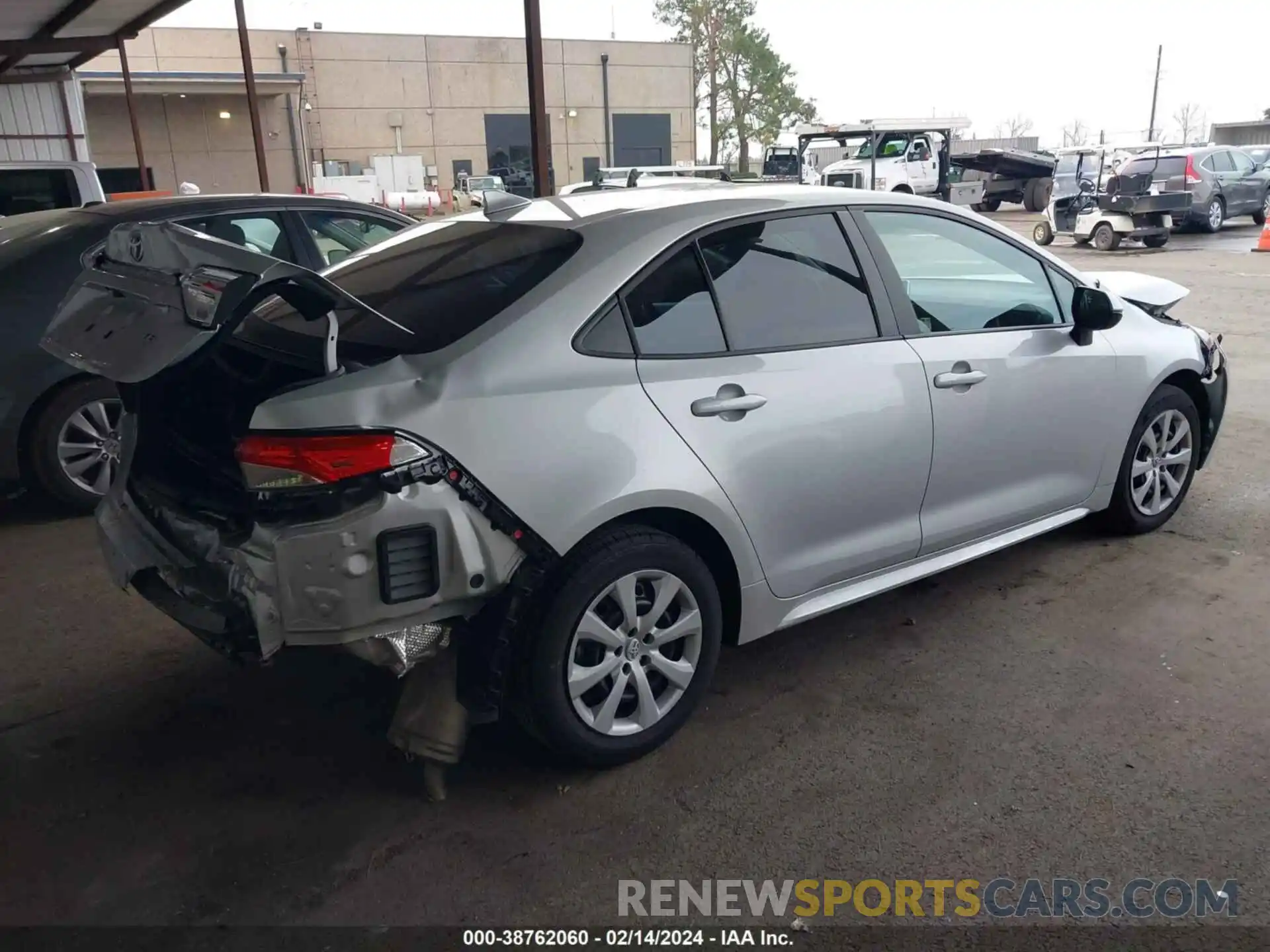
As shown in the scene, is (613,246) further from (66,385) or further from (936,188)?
(936,188)

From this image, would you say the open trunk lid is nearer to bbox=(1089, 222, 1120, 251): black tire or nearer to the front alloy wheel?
the front alloy wheel

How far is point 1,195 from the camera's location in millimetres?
9766

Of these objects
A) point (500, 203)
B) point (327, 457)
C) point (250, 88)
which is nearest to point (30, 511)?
point (500, 203)

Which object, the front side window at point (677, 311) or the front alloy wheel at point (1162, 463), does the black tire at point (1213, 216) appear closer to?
the front alloy wheel at point (1162, 463)

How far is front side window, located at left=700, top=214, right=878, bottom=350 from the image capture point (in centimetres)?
318

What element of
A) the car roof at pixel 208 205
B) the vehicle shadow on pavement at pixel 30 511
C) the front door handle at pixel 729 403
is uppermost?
the car roof at pixel 208 205

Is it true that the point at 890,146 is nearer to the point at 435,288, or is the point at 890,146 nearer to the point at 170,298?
the point at 435,288

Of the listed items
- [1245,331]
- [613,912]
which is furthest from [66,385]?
[1245,331]

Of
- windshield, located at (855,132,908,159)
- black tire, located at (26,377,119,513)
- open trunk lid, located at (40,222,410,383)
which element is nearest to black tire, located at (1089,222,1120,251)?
windshield, located at (855,132,908,159)

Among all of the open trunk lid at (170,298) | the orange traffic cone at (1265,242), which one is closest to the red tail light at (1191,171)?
the orange traffic cone at (1265,242)

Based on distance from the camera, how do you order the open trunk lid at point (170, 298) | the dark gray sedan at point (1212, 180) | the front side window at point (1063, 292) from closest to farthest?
1. the open trunk lid at point (170, 298)
2. the front side window at point (1063, 292)
3. the dark gray sedan at point (1212, 180)

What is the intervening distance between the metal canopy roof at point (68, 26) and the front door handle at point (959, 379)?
13.0 m

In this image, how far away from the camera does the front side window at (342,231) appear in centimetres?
597

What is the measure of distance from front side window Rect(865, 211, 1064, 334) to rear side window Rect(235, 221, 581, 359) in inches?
51.4
